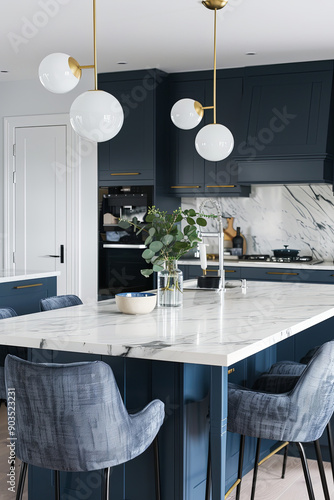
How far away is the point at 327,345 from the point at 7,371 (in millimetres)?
1173

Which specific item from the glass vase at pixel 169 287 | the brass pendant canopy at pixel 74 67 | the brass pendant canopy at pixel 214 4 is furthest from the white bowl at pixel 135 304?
the brass pendant canopy at pixel 214 4

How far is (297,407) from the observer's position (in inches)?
99.7

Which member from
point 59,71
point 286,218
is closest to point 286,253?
point 286,218

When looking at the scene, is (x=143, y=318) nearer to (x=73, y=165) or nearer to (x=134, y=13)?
(x=134, y=13)

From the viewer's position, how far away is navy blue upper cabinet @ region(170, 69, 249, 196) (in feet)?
20.4

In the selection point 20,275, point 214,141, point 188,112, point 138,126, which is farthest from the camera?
point 138,126

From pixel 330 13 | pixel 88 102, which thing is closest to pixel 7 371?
pixel 88 102

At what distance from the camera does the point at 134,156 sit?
6.36 metres

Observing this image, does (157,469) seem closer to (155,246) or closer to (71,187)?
(155,246)

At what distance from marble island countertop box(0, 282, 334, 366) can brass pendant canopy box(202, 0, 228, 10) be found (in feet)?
5.88

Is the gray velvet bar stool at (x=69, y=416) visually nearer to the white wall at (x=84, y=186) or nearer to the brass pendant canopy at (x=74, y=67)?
the brass pendant canopy at (x=74, y=67)

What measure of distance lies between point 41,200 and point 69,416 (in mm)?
5028

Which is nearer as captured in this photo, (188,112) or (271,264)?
(188,112)

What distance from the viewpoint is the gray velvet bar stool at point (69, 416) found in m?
2.09
